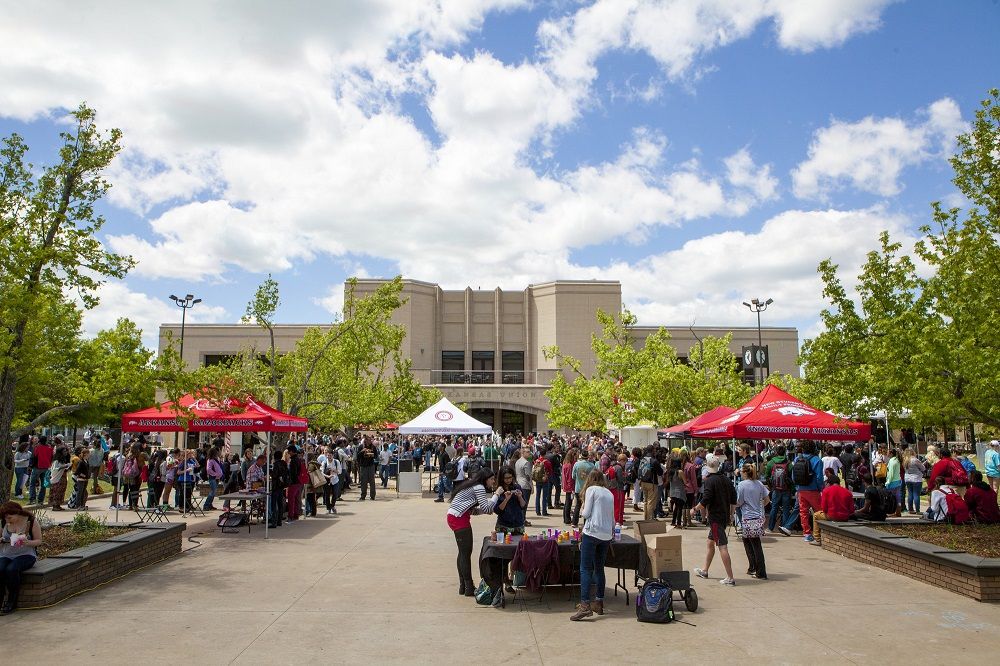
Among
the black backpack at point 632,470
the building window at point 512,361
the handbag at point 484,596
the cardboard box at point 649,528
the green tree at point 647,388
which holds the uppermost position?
the building window at point 512,361

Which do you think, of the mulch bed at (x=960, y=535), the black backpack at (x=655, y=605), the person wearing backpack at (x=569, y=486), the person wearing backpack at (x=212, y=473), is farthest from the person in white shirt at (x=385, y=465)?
the black backpack at (x=655, y=605)

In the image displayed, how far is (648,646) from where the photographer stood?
22.9 feet

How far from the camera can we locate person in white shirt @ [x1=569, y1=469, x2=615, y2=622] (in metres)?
7.97

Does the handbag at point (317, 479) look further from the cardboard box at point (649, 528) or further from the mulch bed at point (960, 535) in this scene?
the mulch bed at point (960, 535)

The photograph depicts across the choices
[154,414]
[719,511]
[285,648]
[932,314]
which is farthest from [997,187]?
[154,414]

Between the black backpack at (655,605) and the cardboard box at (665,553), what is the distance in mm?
870

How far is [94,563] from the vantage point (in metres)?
9.24

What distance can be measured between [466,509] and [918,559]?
6114 millimetres

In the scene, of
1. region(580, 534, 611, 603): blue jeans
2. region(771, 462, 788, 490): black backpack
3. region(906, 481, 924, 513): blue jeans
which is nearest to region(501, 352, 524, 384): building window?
region(906, 481, 924, 513): blue jeans

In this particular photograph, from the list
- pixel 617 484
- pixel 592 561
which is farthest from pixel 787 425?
pixel 592 561

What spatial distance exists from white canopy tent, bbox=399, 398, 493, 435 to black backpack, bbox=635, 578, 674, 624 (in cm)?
1474

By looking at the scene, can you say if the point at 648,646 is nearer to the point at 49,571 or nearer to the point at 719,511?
the point at 719,511

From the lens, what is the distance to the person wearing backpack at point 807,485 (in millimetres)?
14062

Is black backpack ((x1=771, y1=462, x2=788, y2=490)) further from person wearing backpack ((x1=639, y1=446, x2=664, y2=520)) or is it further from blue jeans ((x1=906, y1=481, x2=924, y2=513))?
blue jeans ((x1=906, y1=481, x2=924, y2=513))
